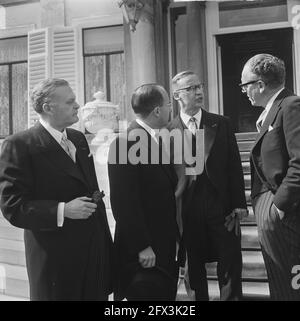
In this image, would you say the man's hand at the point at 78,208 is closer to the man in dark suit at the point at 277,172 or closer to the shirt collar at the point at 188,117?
the man in dark suit at the point at 277,172

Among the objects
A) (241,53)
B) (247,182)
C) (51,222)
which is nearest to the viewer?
(51,222)

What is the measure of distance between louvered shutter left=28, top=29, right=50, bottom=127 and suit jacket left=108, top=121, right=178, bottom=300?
2950 mm

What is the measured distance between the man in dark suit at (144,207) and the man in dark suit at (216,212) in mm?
221

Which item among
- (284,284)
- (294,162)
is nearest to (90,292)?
(284,284)

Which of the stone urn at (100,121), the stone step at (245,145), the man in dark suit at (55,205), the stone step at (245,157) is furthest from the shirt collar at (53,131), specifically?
the stone step at (245,145)

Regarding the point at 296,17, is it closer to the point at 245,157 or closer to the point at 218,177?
the point at 245,157

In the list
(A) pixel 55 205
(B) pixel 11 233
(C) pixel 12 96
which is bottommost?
(B) pixel 11 233

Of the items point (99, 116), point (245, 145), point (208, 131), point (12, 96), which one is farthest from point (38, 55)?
point (208, 131)

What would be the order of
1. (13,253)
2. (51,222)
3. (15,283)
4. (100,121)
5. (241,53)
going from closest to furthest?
(51,222), (15,283), (13,253), (100,121), (241,53)

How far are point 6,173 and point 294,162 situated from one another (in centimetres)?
101

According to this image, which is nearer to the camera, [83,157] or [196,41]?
[83,157]

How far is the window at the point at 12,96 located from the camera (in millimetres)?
4355

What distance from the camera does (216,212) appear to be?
2102 mm

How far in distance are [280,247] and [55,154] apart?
2.98 feet
